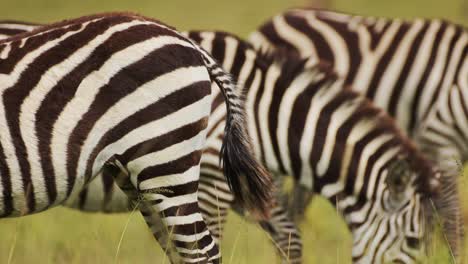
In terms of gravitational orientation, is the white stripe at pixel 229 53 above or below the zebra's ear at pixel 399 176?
above

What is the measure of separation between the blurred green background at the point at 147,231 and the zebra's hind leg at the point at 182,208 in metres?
0.17

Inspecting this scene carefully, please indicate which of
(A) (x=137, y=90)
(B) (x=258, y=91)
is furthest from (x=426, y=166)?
(A) (x=137, y=90)

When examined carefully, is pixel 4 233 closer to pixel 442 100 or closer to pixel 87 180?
pixel 442 100

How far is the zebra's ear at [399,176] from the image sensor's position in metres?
6.75

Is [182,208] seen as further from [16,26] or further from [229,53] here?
[16,26]

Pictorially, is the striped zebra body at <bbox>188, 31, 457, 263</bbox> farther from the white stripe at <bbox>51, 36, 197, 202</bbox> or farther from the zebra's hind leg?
the white stripe at <bbox>51, 36, 197, 202</bbox>

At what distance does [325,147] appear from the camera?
270 inches

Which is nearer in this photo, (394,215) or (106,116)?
(106,116)

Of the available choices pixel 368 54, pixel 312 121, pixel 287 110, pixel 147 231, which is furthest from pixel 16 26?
pixel 147 231

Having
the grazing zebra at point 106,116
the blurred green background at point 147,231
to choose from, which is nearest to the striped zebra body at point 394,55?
the blurred green background at point 147,231

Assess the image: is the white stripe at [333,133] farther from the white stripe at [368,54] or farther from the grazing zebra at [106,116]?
the white stripe at [368,54]

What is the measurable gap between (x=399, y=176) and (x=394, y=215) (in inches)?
10.0

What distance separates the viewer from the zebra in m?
8.70

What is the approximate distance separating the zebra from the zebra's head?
71.3 inches
